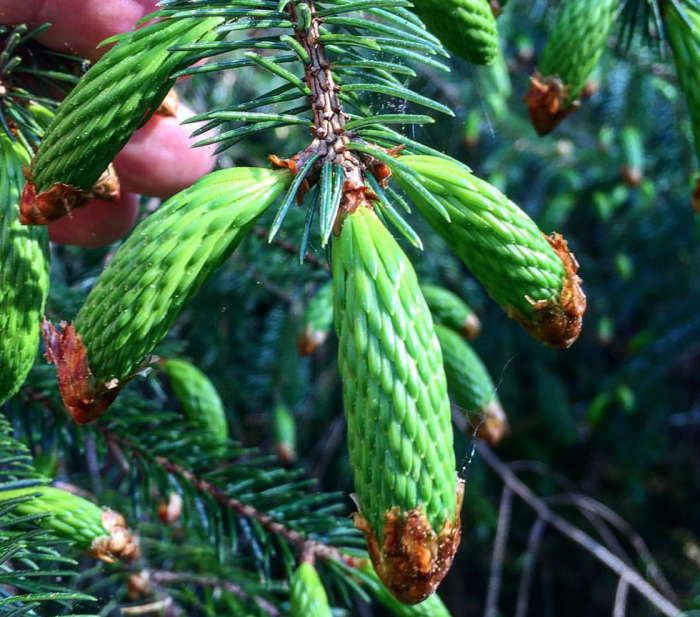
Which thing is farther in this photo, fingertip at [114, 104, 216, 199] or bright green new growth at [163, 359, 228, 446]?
bright green new growth at [163, 359, 228, 446]

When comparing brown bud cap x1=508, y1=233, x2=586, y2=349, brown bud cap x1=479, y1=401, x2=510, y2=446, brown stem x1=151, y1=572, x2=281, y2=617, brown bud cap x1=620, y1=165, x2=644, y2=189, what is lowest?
brown stem x1=151, y1=572, x2=281, y2=617

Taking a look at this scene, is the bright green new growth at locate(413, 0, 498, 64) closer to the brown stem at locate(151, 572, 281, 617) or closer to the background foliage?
the background foliage

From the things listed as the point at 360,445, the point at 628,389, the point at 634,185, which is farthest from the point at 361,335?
the point at 628,389

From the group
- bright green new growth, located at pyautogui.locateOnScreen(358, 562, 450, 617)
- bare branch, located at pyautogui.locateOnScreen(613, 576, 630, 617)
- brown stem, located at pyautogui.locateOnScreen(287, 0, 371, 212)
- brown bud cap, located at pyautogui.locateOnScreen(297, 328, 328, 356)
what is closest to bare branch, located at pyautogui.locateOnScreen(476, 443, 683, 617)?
bare branch, located at pyautogui.locateOnScreen(613, 576, 630, 617)

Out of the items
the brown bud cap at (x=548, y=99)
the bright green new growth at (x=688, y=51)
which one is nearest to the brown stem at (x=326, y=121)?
the brown bud cap at (x=548, y=99)

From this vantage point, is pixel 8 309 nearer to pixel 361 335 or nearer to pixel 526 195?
pixel 361 335

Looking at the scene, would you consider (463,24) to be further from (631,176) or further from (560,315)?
(631,176)

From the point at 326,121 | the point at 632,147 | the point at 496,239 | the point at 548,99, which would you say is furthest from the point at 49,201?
the point at 632,147

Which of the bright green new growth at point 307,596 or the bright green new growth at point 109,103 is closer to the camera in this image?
the bright green new growth at point 109,103

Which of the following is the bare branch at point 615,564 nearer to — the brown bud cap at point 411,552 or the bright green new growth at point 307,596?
the bright green new growth at point 307,596
